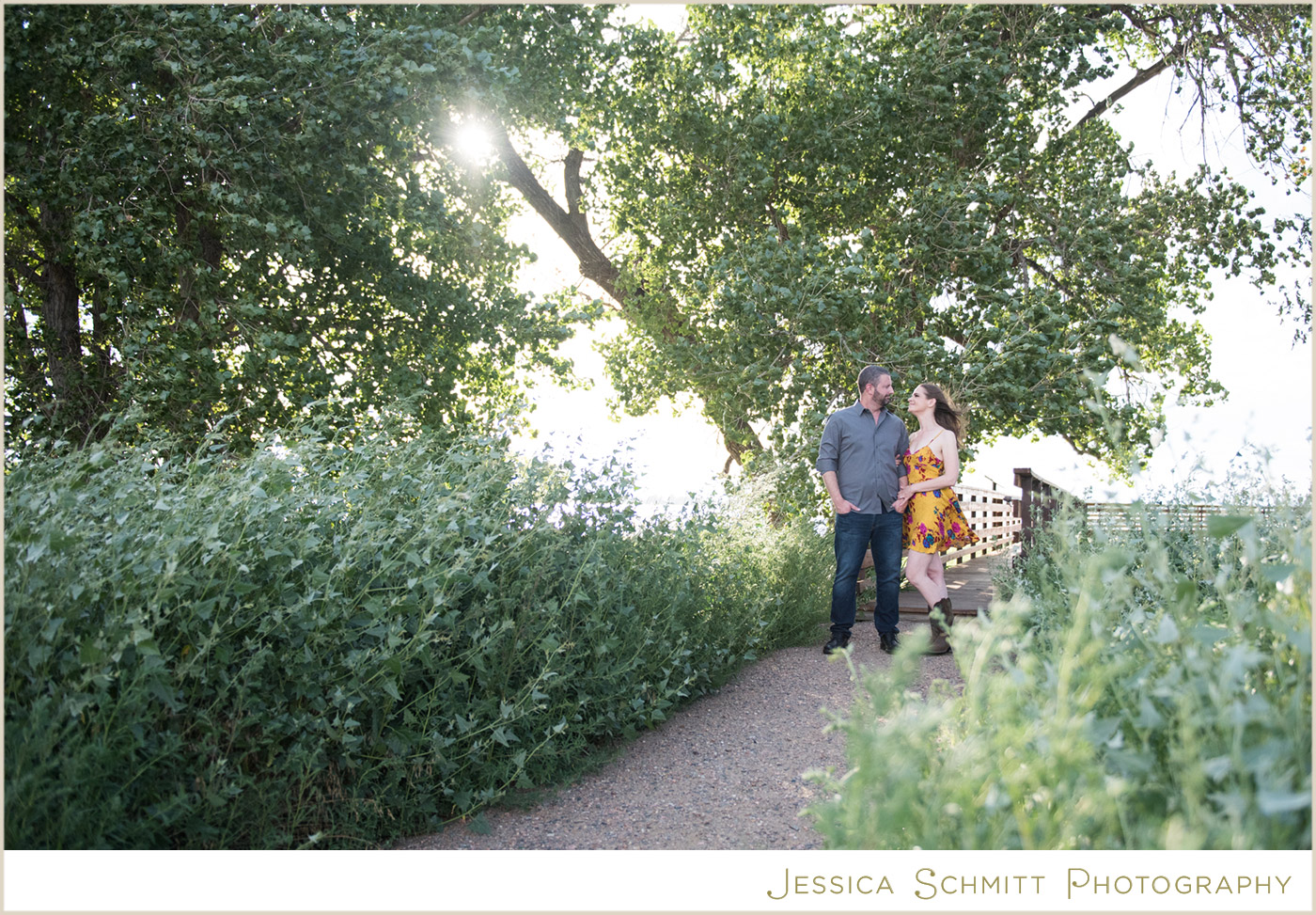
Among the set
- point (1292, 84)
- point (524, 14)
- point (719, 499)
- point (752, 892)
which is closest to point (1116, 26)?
point (1292, 84)

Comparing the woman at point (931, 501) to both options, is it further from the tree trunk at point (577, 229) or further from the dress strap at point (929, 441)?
the tree trunk at point (577, 229)

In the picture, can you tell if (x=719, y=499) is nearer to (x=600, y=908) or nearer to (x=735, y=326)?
(x=735, y=326)

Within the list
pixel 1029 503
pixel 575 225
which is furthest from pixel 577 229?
pixel 1029 503

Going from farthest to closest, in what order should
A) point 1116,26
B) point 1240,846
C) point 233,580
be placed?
point 1116,26
point 233,580
point 1240,846

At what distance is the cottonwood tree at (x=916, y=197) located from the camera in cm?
816

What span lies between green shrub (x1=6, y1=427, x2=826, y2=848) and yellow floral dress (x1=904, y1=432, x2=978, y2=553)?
233cm

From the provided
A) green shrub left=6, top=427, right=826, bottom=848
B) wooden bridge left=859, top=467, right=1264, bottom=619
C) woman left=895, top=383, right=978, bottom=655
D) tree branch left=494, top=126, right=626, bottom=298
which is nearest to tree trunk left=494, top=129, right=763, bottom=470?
tree branch left=494, top=126, right=626, bottom=298

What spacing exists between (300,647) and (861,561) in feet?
12.6

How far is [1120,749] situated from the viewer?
1757 millimetres

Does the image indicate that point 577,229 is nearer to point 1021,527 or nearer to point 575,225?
point 575,225

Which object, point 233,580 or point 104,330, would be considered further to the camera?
point 104,330

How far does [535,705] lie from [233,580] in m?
1.28

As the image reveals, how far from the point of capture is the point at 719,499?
666cm

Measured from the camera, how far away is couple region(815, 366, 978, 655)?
223 inches
